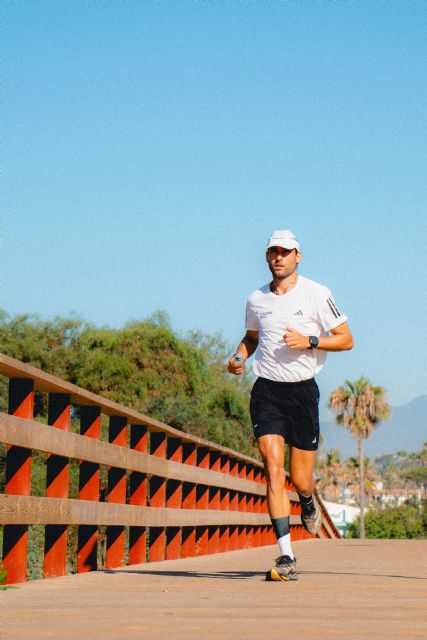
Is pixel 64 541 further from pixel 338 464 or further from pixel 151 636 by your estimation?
pixel 338 464

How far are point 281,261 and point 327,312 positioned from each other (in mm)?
410

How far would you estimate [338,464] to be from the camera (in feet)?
399

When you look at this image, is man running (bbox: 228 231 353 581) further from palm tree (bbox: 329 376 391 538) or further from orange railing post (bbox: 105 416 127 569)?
palm tree (bbox: 329 376 391 538)

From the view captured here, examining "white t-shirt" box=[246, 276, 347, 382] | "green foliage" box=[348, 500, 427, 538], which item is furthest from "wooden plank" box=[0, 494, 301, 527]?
"green foliage" box=[348, 500, 427, 538]

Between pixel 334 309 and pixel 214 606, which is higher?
pixel 334 309

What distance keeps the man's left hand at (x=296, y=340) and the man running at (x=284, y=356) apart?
126mm

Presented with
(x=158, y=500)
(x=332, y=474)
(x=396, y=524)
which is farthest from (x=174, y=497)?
(x=332, y=474)

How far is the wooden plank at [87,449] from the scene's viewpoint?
558 centimetres

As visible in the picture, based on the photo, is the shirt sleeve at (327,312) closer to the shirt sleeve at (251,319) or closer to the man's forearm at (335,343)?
the man's forearm at (335,343)

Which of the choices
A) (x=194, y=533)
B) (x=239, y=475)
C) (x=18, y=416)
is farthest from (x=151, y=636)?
(x=239, y=475)

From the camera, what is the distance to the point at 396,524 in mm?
70188

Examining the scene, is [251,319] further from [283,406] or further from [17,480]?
[17,480]

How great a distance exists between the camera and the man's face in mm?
6871

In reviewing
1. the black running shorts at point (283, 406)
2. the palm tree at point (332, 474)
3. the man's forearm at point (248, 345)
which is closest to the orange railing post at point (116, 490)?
the man's forearm at point (248, 345)
